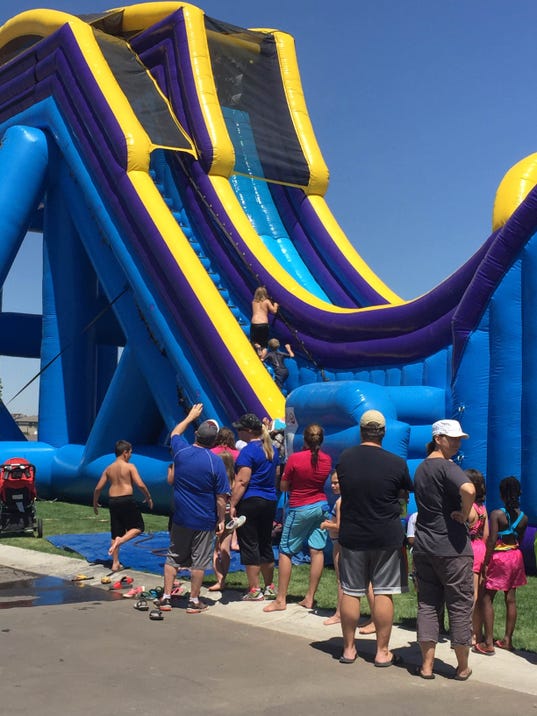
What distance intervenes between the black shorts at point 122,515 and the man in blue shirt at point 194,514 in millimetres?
1678

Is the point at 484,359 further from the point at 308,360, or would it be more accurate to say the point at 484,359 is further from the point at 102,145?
the point at 102,145

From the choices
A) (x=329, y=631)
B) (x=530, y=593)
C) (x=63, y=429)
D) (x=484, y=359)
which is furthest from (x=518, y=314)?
(x=63, y=429)

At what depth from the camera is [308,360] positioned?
12.3 m

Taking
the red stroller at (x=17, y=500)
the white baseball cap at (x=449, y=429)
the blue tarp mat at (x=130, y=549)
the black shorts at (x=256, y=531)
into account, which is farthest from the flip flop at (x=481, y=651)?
the red stroller at (x=17, y=500)

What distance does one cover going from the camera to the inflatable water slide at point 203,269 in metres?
8.73

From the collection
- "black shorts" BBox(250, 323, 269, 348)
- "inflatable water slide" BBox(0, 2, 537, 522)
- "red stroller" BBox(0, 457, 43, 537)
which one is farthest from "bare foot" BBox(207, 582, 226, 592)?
"black shorts" BBox(250, 323, 269, 348)

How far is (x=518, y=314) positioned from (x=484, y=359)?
0.49m

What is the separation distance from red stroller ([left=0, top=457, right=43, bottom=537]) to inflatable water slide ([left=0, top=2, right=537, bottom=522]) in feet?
7.81

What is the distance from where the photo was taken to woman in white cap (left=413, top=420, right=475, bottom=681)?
519 cm

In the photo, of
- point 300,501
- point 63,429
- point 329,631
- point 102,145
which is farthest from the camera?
point 63,429

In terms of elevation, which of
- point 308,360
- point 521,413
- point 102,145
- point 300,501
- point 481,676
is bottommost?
point 481,676

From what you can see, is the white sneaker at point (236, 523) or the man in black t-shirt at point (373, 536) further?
the white sneaker at point (236, 523)

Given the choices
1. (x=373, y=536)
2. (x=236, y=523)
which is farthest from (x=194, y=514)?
(x=373, y=536)

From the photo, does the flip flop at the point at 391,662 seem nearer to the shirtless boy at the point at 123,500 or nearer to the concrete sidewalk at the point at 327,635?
the concrete sidewalk at the point at 327,635
